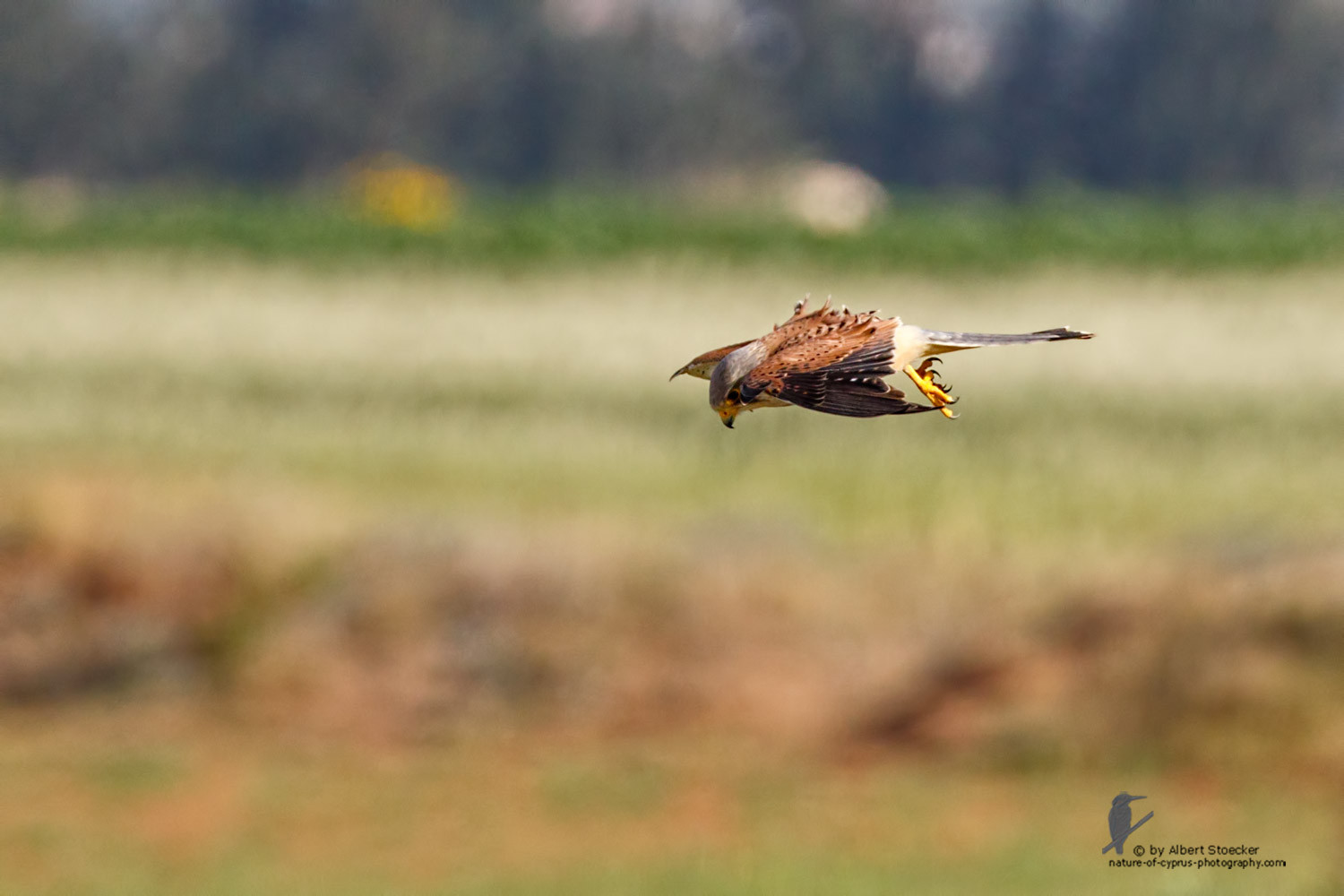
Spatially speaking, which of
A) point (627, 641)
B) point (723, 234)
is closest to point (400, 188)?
point (627, 641)

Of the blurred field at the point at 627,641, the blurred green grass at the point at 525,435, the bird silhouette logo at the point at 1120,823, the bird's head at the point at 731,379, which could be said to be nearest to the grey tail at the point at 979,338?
the bird's head at the point at 731,379

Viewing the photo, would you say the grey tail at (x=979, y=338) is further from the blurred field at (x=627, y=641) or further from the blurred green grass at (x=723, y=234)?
the blurred field at (x=627, y=641)

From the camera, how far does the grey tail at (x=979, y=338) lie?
5.41 ft

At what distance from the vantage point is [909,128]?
50.8 metres

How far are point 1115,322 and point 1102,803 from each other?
85.3 ft

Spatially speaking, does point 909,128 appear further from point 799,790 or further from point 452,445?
point 799,790

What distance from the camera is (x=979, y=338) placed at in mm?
1721

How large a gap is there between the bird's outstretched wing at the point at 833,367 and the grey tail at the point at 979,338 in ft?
0.16

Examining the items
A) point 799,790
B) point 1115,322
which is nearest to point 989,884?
point 799,790

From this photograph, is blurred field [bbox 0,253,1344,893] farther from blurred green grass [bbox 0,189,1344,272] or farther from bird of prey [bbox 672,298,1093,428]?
bird of prey [bbox 672,298,1093,428]

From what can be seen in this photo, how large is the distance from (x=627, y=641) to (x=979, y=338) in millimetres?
27966

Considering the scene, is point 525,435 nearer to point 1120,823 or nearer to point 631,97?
point 1120,823

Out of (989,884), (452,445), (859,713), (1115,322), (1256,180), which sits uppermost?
(1256,180)

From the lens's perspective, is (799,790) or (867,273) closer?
(867,273)
